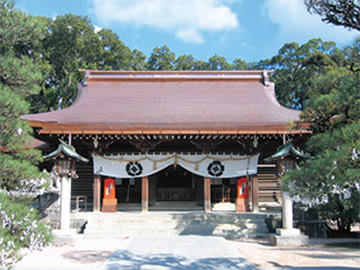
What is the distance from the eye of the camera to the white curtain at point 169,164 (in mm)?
12867

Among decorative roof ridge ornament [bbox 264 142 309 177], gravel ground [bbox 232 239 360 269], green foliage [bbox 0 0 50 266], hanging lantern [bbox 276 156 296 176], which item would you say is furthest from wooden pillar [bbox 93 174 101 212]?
green foliage [bbox 0 0 50 266]

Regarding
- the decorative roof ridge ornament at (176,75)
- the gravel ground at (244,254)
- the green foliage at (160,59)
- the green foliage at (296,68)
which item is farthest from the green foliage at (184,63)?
the gravel ground at (244,254)

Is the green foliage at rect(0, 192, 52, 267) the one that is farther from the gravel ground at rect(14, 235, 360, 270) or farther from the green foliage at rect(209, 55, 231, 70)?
the green foliage at rect(209, 55, 231, 70)

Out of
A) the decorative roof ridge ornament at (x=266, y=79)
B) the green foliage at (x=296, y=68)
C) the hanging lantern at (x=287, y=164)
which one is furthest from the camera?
the green foliage at (x=296, y=68)

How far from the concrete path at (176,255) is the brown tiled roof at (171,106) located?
4.09 metres

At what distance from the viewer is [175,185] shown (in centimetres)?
1614

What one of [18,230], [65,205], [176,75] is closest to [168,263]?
[18,230]

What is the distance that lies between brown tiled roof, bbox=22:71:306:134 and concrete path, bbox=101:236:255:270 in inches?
161

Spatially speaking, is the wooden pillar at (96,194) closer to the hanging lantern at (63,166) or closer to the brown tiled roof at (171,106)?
the brown tiled roof at (171,106)

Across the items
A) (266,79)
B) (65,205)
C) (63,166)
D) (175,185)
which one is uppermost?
(266,79)

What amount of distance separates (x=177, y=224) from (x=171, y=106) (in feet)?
18.9

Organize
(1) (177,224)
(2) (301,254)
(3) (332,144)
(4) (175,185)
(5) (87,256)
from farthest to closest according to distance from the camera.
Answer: (4) (175,185) → (1) (177,224) → (2) (301,254) → (5) (87,256) → (3) (332,144)

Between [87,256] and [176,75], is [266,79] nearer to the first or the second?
[176,75]

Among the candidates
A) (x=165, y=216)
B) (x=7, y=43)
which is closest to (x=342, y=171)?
(x=7, y=43)
